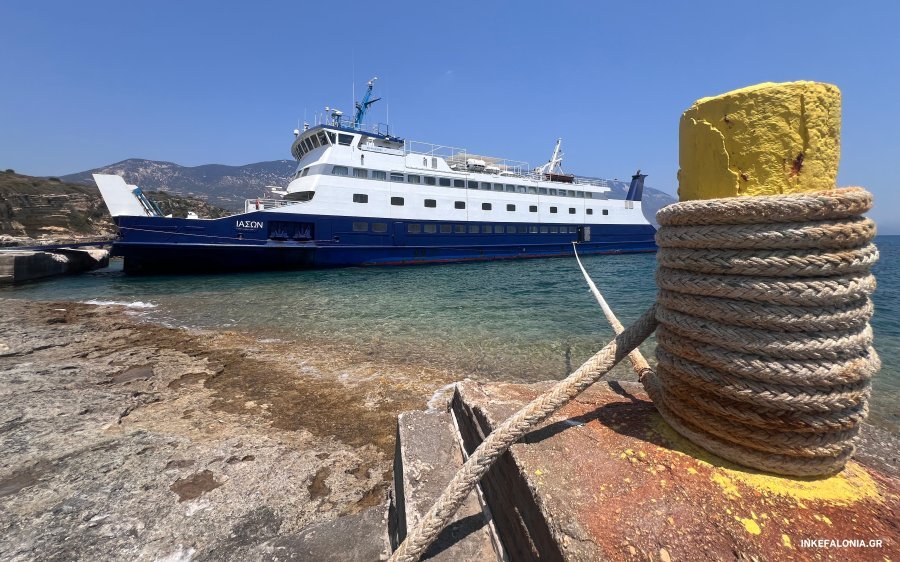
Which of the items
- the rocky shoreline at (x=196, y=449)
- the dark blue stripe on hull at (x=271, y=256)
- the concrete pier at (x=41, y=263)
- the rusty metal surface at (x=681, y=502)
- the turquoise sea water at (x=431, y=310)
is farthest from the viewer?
the dark blue stripe on hull at (x=271, y=256)

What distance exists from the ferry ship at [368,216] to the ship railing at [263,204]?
50mm

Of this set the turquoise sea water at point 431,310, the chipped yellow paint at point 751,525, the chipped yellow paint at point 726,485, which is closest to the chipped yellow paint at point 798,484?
the chipped yellow paint at point 726,485


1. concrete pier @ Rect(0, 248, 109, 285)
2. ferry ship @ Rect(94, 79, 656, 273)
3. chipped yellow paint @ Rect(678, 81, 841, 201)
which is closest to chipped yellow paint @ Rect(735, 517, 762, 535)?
chipped yellow paint @ Rect(678, 81, 841, 201)

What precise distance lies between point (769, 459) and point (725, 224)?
0.85 m

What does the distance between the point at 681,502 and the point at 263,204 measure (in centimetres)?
2029

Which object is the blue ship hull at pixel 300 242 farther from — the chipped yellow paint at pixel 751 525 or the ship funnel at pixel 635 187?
the chipped yellow paint at pixel 751 525

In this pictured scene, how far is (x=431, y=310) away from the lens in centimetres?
984

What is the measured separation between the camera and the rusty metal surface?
1.08 meters

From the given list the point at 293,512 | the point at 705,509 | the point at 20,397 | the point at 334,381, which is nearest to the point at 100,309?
the point at 20,397

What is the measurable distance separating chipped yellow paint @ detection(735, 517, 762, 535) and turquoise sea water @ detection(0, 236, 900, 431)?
4107 mm

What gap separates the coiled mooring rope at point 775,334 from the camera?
125 centimetres

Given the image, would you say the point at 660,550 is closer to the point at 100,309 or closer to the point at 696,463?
the point at 696,463

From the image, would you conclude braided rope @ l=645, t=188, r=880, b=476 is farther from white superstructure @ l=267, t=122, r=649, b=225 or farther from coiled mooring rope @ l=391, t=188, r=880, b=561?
white superstructure @ l=267, t=122, r=649, b=225

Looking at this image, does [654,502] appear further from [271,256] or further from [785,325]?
[271,256]
